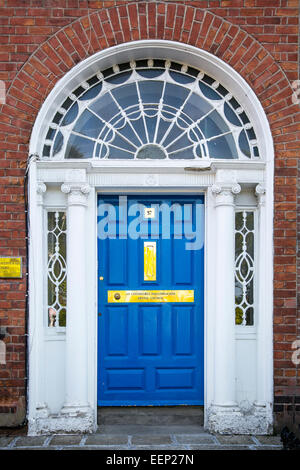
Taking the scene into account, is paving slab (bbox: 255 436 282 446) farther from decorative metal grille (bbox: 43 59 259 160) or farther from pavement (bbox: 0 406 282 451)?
decorative metal grille (bbox: 43 59 259 160)

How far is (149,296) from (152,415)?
4.11ft

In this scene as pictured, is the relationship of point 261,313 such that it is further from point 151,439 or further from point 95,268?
point 95,268

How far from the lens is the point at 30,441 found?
187 inches

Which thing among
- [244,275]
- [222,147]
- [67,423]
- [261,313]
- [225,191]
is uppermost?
[222,147]

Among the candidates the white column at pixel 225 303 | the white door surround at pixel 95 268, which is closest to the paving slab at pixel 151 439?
the white door surround at pixel 95 268

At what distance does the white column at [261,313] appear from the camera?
501 cm

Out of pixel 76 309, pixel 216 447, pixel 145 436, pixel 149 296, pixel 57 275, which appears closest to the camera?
pixel 216 447

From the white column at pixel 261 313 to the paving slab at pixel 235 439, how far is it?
35 cm

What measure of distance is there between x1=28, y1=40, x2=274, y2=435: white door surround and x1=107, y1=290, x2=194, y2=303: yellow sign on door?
0.70 ft

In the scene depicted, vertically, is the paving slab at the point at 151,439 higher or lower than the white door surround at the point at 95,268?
lower

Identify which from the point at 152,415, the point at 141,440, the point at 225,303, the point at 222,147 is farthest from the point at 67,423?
the point at 222,147

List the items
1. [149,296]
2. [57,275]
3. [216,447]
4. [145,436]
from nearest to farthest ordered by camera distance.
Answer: [216,447] < [145,436] < [57,275] < [149,296]

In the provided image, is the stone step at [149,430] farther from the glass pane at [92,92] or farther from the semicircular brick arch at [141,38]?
the glass pane at [92,92]

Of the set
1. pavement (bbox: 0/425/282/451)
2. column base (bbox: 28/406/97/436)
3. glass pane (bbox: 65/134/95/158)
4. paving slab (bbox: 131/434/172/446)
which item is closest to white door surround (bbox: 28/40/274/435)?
column base (bbox: 28/406/97/436)
